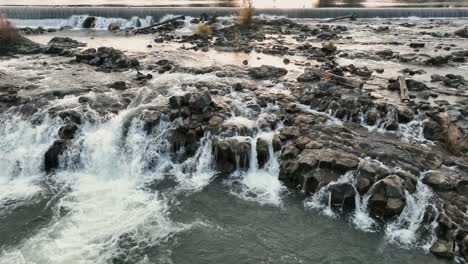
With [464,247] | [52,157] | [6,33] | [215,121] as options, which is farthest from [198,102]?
[6,33]

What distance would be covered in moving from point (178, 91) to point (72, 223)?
7.12m

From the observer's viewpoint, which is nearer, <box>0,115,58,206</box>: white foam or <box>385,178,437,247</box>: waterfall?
<box>385,178,437,247</box>: waterfall

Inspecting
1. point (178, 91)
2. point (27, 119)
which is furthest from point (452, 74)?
point (27, 119)

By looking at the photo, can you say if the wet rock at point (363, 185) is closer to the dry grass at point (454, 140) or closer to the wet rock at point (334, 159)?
the wet rock at point (334, 159)

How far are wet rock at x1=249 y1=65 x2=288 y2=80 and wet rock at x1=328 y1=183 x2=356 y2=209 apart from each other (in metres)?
8.10

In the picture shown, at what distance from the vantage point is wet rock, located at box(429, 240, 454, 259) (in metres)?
8.76

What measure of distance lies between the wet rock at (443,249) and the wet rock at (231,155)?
5174 mm

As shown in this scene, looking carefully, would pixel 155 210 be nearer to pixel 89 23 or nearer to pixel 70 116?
pixel 70 116

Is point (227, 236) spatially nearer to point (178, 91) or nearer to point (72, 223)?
point (72, 223)

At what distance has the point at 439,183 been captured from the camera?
33.8 feet

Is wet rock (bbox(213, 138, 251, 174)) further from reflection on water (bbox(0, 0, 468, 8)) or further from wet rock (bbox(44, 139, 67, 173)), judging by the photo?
reflection on water (bbox(0, 0, 468, 8))

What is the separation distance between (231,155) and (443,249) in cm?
572

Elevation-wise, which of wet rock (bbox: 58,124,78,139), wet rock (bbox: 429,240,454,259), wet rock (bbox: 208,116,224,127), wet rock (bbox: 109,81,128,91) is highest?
wet rock (bbox: 109,81,128,91)

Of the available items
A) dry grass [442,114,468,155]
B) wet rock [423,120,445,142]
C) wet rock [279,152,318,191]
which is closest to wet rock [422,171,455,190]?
dry grass [442,114,468,155]
